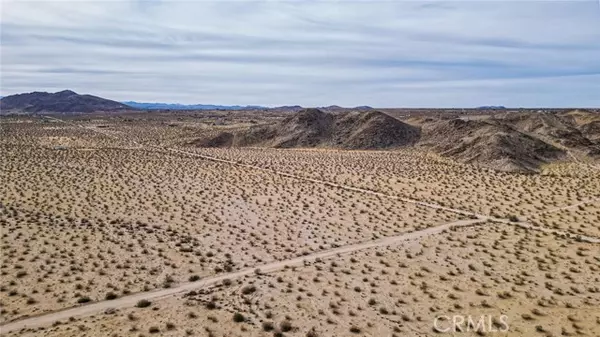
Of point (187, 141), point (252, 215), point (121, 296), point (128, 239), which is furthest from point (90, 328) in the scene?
point (187, 141)

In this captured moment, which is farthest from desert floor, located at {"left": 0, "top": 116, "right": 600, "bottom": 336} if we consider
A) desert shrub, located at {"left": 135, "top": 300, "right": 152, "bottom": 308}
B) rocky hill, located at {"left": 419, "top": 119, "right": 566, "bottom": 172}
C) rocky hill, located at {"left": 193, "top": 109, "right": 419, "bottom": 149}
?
rocky hill, located at {"left": 193, "top": 109, "right": 419, "bottom": 149}

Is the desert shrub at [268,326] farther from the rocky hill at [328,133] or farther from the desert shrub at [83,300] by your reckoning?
the rocky hill at [328,133]

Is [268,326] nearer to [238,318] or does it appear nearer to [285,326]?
[285,326]

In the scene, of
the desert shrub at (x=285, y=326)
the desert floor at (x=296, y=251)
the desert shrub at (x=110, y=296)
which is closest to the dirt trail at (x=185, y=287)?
the desert shrub at (x=110, y=296)

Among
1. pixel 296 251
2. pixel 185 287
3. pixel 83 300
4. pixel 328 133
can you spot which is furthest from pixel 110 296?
pixel 328 133

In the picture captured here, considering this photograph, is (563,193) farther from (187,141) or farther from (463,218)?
(187,141)

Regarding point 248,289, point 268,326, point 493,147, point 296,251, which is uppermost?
point 493,147

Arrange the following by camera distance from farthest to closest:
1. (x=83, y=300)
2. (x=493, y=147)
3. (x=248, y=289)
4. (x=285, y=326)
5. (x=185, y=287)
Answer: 1. (x=493, y=147)
2. (x=185, y=287)
3. (x=248, y=289)
4. (x=83, y=300)
5. (x=285, y=326)
